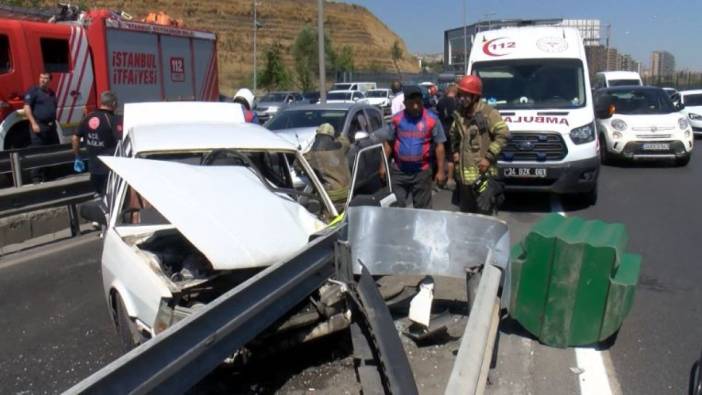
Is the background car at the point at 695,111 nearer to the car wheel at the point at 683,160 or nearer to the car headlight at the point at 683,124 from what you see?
the car headlight at the point at 683,124

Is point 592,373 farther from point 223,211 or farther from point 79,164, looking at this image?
point 79,164

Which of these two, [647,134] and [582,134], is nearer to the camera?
[582,134]

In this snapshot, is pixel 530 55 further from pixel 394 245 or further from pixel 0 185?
pixel 0 185

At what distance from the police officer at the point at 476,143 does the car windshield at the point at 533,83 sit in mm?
3681

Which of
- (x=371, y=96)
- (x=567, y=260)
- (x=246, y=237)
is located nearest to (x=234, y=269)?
(x=246, y=237)

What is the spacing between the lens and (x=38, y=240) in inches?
365

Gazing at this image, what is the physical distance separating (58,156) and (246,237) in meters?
6.84

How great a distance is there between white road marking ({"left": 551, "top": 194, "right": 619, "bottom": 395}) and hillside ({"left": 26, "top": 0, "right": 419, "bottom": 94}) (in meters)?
63.4

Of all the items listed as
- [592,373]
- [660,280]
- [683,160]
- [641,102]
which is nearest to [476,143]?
[660,280]

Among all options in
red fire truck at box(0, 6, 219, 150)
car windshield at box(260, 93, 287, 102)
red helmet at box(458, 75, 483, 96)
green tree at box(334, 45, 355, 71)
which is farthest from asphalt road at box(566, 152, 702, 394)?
green tree at box(334, 45, 355, 71)

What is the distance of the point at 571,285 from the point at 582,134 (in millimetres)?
5805

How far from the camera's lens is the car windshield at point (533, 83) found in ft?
35.9

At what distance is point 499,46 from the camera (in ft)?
37.7

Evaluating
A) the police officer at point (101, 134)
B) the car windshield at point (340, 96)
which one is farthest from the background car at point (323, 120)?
the car windshield at point (340, 96)
